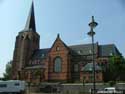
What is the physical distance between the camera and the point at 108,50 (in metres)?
73.1

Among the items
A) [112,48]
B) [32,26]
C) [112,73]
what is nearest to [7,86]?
[112,73]

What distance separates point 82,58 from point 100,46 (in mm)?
6956

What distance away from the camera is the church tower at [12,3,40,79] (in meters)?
85.8

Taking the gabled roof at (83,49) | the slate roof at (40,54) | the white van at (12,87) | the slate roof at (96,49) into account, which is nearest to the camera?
the white van at (12,87)

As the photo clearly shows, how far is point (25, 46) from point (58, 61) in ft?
53.4

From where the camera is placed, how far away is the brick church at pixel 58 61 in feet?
233

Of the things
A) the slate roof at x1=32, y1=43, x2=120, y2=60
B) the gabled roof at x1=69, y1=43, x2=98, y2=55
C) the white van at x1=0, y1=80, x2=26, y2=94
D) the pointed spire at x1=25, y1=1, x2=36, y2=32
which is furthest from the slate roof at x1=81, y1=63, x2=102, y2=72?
the pointed spire at x1=25, y1=1, x2=36, y2=32

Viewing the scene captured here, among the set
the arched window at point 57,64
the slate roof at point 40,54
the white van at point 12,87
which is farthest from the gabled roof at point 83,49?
the white van at point 12,87

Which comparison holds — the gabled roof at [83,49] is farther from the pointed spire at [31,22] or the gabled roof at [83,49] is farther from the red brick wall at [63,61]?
the pointed spire at [31,22]

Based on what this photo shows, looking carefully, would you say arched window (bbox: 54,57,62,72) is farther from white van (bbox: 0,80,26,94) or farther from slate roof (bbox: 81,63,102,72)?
white van (bbox: 0,80,26,94)

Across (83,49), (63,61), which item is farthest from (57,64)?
(83,49)

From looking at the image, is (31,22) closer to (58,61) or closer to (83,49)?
(58,61)

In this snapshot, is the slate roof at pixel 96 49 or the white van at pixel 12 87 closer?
the white van at pixel 12 87

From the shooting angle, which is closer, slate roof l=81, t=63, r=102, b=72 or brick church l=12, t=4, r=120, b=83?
slate roof l=81, t=63, r=102, b=72
